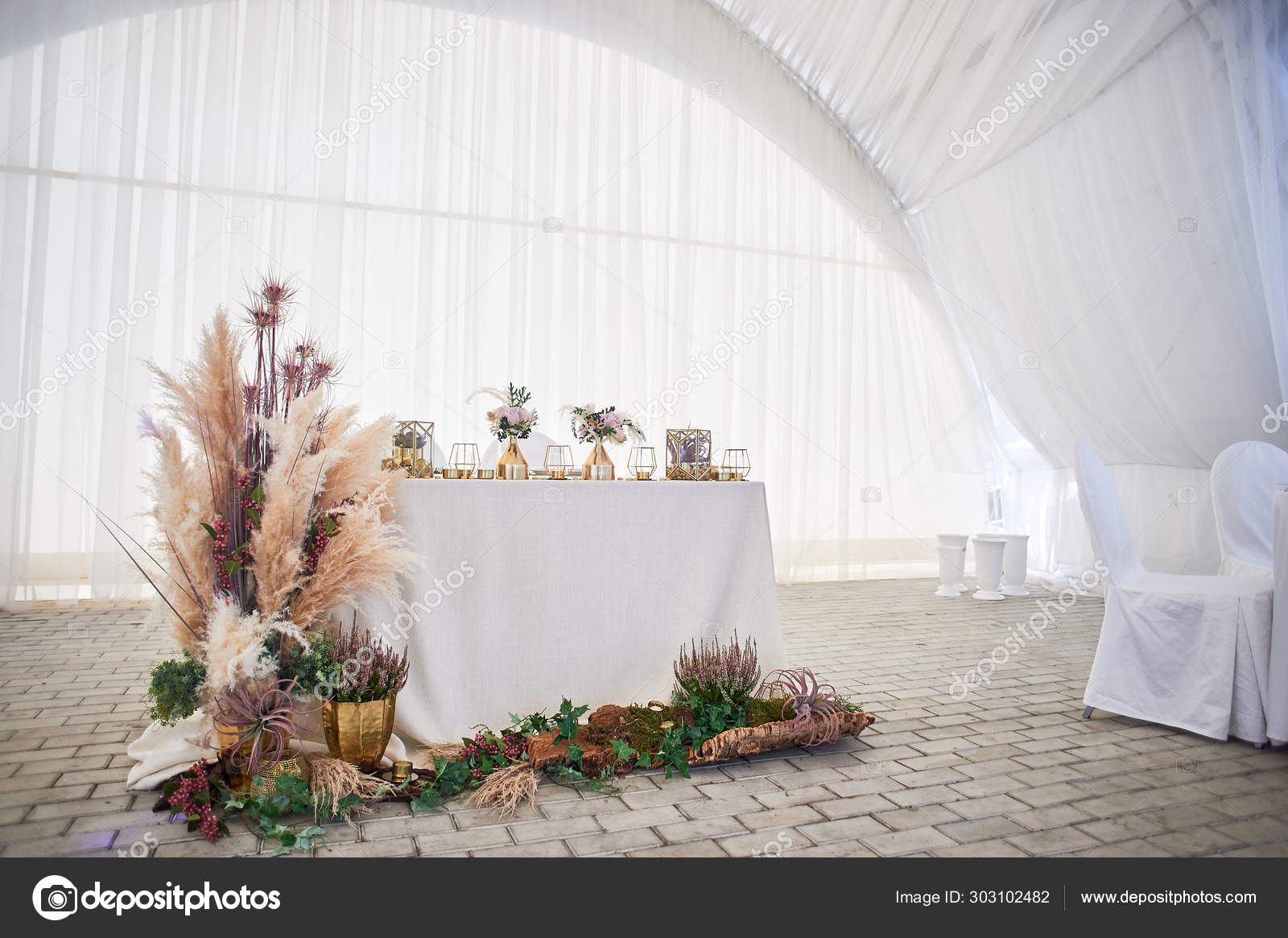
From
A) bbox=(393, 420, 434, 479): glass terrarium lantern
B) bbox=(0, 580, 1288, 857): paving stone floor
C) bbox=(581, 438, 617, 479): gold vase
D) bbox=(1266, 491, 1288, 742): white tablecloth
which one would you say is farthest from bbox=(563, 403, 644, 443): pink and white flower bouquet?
bbox=(1266, 491, 1288, 742): white tablecloth

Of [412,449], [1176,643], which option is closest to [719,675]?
[412,449]

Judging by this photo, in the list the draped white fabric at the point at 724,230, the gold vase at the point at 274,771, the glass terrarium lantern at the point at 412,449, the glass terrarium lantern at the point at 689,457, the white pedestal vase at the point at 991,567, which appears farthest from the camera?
the white pedestal vase at the point at 991,567

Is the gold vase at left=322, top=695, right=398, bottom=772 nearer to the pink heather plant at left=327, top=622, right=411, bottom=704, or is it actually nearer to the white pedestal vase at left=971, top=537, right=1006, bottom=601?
the pink heather plant at left=327, top=622, right=411, bottom=704

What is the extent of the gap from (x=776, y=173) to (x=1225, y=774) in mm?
5358

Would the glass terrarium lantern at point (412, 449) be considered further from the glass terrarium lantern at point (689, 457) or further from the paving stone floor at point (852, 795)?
the paving stone floor at point (852, 795)

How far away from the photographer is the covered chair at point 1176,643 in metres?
2.47

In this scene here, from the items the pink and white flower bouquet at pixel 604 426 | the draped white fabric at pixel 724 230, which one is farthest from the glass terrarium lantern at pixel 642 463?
the draped white fabric at pixel 724 230

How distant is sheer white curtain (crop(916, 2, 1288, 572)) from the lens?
403 cm

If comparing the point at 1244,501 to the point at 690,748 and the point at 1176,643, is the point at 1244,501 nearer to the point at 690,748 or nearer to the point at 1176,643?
the point at 1176,643

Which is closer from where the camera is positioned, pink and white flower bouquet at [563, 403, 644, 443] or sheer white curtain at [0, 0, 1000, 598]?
pink and white flower bouquet at [563, 403, 644, 443]

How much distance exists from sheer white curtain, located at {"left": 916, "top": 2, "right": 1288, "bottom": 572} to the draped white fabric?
0.06 ft

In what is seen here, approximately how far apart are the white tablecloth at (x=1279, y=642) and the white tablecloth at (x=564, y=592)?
4.65 ft
